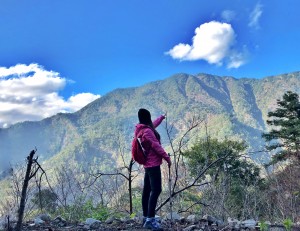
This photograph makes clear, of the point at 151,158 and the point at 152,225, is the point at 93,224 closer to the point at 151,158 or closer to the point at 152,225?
the point at 152,225

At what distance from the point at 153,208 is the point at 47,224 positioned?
1.93 m

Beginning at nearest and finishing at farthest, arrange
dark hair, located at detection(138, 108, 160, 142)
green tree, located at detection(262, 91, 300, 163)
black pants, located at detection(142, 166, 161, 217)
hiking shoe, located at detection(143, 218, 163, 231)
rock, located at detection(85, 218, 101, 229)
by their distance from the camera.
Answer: hiking shoe, located at detection(143, 218, 163, 231) → black pants, located at detection(142, 166, 161, 217) → dark hair, located at detection(138, 108, 160, 142) → rock, located at detection(85, 218, 101, 229) → green tree, located at detection(262, 91, 300, 163)

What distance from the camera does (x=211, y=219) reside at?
18.0 feet

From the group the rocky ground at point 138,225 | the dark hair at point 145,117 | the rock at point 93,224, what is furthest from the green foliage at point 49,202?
the dark hair at point 145,117

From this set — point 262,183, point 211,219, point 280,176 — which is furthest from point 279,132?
point 211,219

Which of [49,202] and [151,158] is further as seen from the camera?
[49,202]

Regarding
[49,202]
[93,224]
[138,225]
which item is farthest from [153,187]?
[49,202]

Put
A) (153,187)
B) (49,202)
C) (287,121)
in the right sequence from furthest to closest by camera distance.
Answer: (287,121) → (49,202) → (153,187)

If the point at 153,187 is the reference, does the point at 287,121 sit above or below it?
above

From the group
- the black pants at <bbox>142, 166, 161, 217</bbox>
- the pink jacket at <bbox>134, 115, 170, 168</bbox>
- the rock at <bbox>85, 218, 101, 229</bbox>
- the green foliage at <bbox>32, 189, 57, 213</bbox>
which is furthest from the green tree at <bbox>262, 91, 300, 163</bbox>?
the pink jacket at <bbox>134, 115, 170, 168</bbox>

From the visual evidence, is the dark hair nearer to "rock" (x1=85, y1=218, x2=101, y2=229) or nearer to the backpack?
the backpack

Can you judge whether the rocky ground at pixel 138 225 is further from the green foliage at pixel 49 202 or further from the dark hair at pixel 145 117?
the dark hair at pixel 145 117

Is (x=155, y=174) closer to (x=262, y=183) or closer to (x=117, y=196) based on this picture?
(x=117, y=196)

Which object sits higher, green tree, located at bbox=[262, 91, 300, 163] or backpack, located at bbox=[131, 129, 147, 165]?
green tree, located at bbox=[262, 91, 300, 163]
